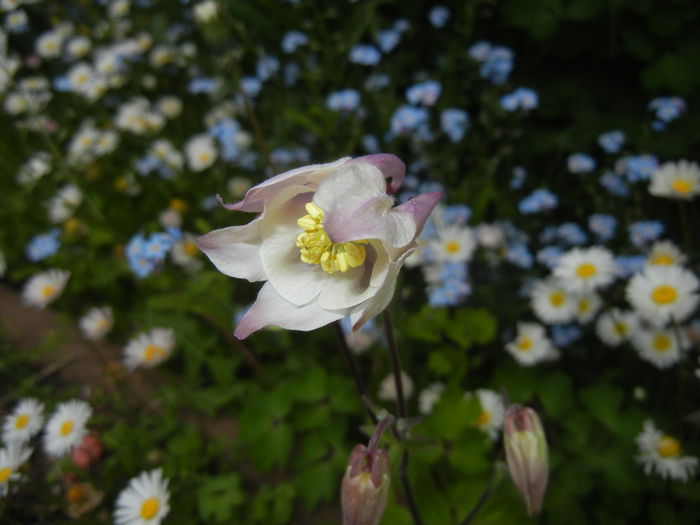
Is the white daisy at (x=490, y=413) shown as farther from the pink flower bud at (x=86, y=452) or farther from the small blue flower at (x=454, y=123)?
the pink flower bud at (x=86, y=452)

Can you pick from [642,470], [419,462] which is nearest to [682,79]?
[642,470]

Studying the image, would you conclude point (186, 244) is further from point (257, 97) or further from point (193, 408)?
point (257, 97)

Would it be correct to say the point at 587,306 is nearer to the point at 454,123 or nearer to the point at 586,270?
the point at 586,270

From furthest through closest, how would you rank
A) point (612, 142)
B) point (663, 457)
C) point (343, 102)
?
point (343, 102) → point (612, 142) → point (663, 457)

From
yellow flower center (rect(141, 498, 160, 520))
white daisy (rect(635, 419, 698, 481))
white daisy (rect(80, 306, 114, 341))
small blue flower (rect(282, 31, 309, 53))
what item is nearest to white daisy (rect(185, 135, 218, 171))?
small blue flower (rect(282, 31, 309, 53))

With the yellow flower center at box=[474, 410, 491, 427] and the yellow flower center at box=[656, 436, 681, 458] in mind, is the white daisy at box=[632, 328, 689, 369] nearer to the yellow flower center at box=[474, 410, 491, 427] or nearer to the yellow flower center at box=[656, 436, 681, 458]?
the yellow flower center at box=[656, 436, 681, 458]

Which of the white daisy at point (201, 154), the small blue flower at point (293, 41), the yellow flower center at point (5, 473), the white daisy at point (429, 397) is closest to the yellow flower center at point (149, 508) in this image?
the yellow flower center at point (5, 473)

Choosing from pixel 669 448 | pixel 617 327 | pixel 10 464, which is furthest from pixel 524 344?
pixel 10 464
